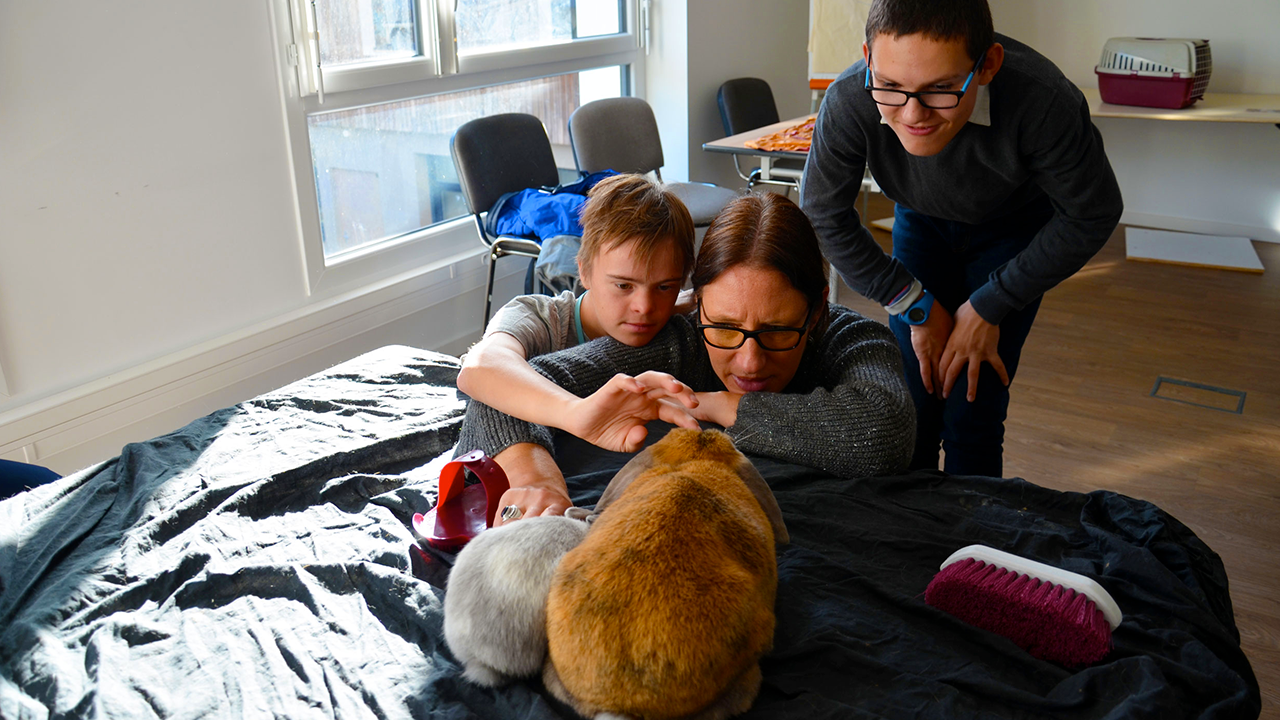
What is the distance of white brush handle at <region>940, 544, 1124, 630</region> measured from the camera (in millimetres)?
891

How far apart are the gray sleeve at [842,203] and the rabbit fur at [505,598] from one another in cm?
91

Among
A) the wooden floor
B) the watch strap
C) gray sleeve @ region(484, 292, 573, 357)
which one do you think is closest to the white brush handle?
the watch strap

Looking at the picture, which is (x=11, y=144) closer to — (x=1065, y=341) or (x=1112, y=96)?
(x=1065, y=341)

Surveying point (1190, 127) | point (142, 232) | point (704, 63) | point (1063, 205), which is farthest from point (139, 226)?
point (1190, 127)

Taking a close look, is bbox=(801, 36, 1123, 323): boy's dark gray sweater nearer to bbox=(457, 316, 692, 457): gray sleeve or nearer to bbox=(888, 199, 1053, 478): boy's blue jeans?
bbox=(888, 199, 1053, 478): boy's blue jeans

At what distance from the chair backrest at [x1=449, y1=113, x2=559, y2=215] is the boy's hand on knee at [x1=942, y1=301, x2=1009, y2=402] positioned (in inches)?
71.5

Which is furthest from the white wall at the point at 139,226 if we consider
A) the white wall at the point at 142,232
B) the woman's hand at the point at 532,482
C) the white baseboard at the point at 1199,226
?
the white baseboard at the point at 1199,226

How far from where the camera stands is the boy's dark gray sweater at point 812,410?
3.92 ft

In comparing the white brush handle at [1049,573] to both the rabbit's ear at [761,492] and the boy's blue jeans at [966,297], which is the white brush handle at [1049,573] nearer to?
the rabbit's ear at [761,492]

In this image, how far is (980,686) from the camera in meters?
0.83

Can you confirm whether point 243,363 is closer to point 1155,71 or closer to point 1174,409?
point 1174,409

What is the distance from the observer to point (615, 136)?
3533mm

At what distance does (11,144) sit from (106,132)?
217mm

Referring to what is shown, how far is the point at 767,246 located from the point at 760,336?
13 cm
